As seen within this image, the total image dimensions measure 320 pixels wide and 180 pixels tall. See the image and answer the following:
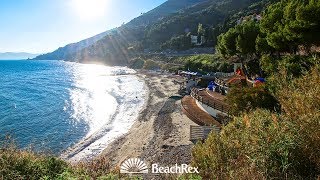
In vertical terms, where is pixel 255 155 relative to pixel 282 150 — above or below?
below

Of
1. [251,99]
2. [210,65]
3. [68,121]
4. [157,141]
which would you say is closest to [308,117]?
[251,99]

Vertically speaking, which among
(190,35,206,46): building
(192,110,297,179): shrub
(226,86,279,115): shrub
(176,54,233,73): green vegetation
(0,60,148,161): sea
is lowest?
(190,35,206,46): building

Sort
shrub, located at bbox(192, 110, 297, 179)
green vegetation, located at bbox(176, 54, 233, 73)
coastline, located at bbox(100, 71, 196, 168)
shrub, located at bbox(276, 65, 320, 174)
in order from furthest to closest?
1. green vegetation, located at bbox(176, 54, 233, 73)
2. coastline, located at bbox(100, 71, 196, 168)
3. shrub, located at bbox(276, 65, 320, 174)
4. shrub, located at bbox(192, 110, 297, 179)

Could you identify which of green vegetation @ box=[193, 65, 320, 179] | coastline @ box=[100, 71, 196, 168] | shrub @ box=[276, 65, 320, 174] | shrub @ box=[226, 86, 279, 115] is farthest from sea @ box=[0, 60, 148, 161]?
shrub @ box=[276, 65, 320, 174]

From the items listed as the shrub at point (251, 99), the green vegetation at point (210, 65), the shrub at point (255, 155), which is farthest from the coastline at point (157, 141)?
the green vegetation at point (210, 65)

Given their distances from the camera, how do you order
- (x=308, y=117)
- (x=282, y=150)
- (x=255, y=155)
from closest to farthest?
(x=282, y=150) → (x=255, y=155) → (x=308, y=117)

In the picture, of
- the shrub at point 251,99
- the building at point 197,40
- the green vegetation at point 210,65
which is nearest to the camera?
the shrub at point 251,99

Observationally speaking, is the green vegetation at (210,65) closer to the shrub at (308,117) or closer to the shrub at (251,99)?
the shrub at (251,99)

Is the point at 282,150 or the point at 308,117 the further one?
the point at 308,117

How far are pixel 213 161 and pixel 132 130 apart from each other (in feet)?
87.6

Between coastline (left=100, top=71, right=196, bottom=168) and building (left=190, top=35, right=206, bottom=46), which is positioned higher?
coastline (left=100, top=71, right=196, bottom=168)

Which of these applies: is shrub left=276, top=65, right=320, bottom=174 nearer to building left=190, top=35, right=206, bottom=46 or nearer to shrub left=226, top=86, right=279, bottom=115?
shrub left=226, top=86, right=279, bottom=115

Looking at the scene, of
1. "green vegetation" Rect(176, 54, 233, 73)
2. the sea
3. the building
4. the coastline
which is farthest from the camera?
the building

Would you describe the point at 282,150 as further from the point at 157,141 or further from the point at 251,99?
the point at 157,141
